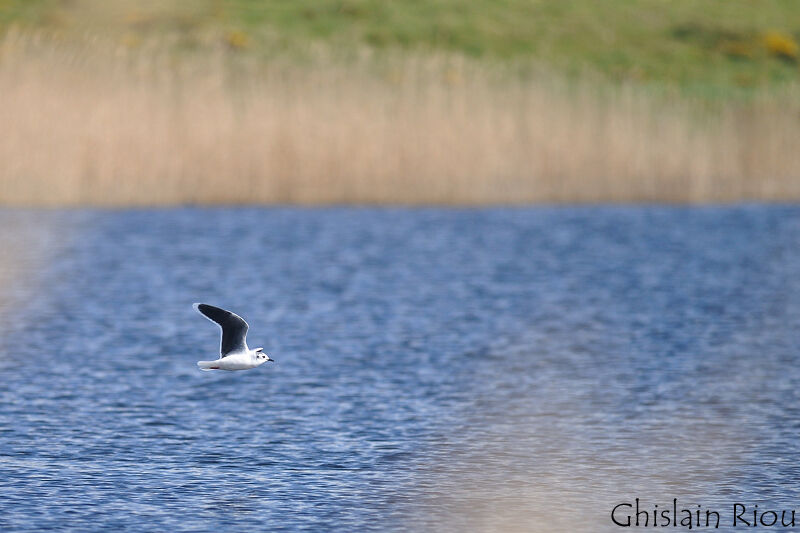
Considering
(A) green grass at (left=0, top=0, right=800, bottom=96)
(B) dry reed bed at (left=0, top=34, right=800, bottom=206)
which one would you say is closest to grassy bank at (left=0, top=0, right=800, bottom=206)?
(B) dry reed bed at (left=0, top=34, right=800, bottom=206)

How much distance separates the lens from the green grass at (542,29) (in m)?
45.2

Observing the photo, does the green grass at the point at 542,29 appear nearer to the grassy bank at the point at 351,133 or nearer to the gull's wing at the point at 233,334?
the grassy bank at the point at 351,133

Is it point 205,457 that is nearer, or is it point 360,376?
point 205,457

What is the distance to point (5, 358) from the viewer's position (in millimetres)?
11641

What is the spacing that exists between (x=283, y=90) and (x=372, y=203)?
6.01ft

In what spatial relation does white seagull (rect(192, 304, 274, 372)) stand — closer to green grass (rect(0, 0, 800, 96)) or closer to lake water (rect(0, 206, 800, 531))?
lake water (rect(0, 206, 800, 531))

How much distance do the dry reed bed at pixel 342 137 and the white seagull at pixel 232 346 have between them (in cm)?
1162

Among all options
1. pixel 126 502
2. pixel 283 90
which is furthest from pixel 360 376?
pixel 283 90

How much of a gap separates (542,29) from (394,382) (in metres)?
41.7

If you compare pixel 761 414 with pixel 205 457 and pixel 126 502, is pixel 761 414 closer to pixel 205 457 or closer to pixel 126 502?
pixel 205 457

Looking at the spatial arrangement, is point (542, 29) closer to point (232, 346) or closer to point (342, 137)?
point (342, 137)

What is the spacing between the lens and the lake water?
755 cm

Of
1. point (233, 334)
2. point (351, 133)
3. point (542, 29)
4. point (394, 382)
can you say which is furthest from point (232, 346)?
point (542, 29)

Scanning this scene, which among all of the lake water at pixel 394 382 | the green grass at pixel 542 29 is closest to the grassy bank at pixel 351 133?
the lake water at pixel 394 382
